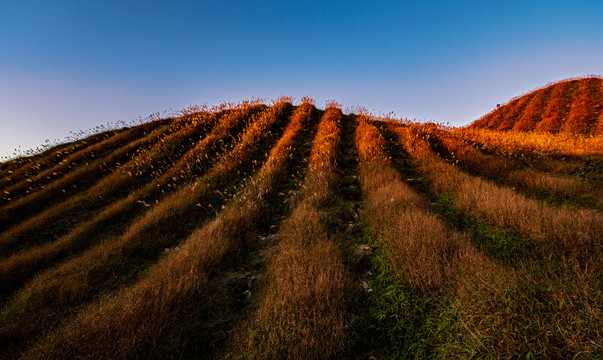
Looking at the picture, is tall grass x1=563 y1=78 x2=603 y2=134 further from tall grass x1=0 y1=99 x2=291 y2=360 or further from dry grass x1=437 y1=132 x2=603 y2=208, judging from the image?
tall grass x1=0 y1=99 x2=291 y2=360

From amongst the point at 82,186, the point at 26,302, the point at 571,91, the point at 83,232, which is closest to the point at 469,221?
the point at 26,302

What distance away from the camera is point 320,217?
208 inches

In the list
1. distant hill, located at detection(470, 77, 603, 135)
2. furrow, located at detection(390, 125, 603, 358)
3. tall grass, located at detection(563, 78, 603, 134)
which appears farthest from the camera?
distant hill, located at detection(470, 77, 603, 135)

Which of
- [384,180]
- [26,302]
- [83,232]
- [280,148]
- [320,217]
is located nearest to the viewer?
[26,302]

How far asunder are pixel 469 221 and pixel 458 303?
115 inches

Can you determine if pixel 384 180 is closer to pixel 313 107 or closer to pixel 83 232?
pixel 83 232

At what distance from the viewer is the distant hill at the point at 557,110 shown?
17.1 meters

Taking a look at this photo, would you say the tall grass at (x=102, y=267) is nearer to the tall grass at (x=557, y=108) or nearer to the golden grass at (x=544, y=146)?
the golden grass at (x=544, y=146)

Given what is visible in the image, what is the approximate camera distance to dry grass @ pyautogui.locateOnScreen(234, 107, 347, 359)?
94.3 inches

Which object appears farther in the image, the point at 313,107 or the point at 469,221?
the point at 313,107

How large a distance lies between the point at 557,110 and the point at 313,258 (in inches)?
1122

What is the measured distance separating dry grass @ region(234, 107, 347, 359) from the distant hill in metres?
22.3

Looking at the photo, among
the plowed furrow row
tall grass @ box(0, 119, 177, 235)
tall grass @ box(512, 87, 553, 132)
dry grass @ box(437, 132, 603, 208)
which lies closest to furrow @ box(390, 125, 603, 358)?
dry grass @ box(437, 132, 603, 208)

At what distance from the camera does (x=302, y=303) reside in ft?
9.31
